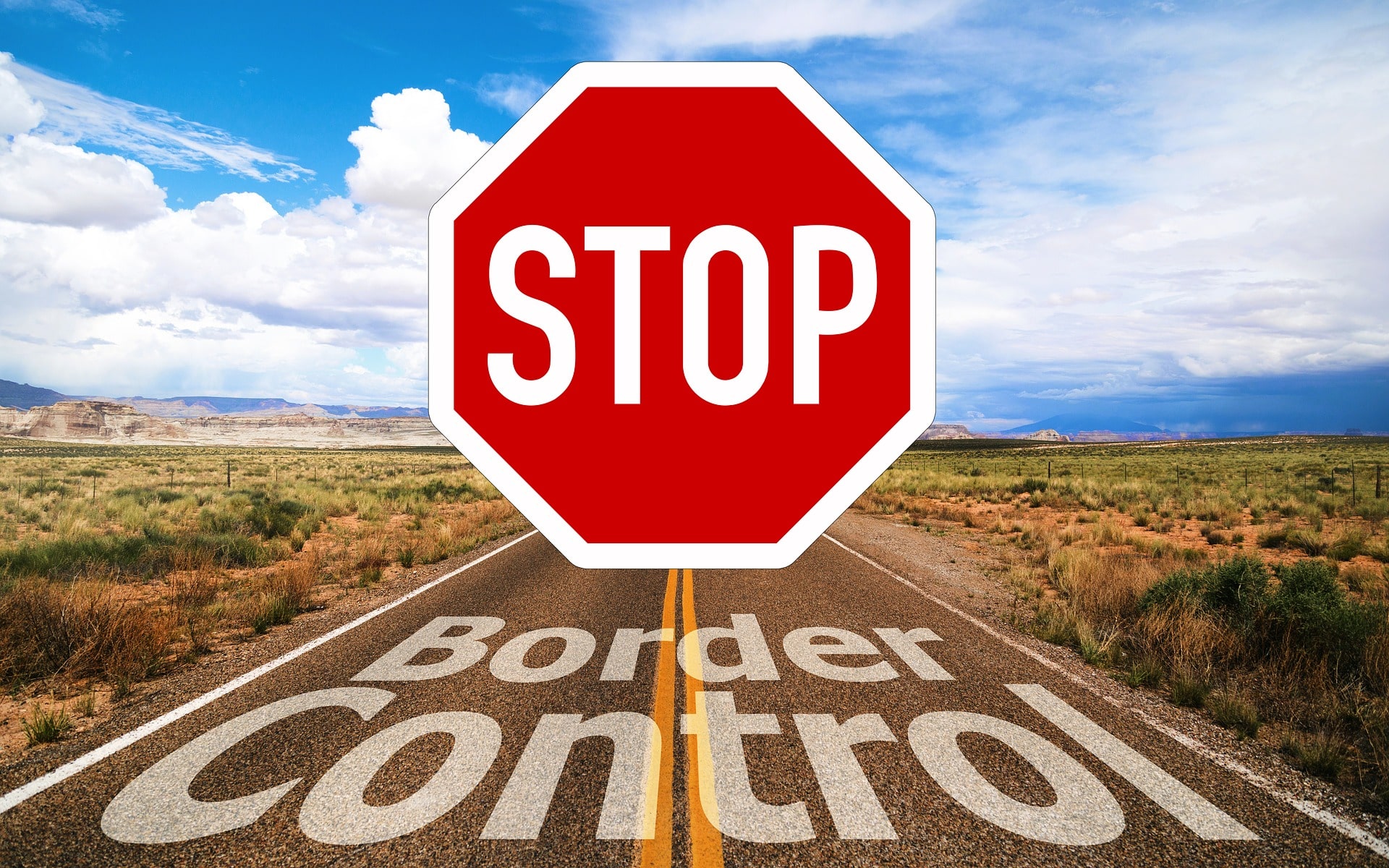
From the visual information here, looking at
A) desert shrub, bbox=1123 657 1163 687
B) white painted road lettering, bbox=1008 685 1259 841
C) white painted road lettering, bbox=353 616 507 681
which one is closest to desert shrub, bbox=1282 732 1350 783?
white painted road lettering, bbox=1008 685 1259 841

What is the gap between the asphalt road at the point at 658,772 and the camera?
312cm

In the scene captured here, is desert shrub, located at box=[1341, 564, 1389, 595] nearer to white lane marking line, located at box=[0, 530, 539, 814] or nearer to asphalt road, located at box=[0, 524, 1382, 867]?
Answer: asphalt road, located at box=[0, 524, 1382, 867]

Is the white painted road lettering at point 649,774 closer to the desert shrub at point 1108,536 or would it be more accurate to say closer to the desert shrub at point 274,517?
the desert shrub at point 274,517

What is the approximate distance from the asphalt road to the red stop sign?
2.46 m

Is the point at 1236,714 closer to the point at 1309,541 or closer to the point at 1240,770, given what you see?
the point at 1240,770

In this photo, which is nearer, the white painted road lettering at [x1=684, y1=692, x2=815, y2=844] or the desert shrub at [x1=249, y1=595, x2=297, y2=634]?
the white painted road lettering at [x1=684, y1=692, x2=815, y2=844]

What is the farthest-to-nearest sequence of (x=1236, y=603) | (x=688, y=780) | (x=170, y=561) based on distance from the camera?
(x=170, y=561)
(x=1236, y=603)
(x=688, y=780)

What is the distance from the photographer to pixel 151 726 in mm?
4438

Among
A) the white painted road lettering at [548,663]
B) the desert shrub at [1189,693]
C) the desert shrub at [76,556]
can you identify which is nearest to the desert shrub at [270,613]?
the white painted road lettering at [548,663]

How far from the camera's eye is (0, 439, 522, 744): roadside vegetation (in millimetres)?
5766

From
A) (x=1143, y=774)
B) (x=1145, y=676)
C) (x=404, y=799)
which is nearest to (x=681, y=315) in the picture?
(x=404, y=799)

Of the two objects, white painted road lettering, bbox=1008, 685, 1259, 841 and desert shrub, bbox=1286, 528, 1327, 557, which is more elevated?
white painted road lettering, bbox=1008, 685, 1259, 841

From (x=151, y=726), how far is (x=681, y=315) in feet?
16.9

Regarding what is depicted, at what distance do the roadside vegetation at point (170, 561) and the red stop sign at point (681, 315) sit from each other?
525cm
